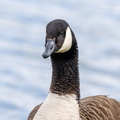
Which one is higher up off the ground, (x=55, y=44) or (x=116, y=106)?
(x=55, y=44)

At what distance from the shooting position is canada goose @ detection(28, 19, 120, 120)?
25.1 ft

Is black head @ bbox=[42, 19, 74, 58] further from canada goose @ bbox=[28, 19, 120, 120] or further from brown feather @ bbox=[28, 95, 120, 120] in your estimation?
brown feather @ bbox=[28, 95, 120, 120]

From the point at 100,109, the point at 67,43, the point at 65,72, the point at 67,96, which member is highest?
the point at 67,43

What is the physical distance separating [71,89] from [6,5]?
1017 centimetres

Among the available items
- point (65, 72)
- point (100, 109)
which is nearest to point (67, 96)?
point (65, 72)

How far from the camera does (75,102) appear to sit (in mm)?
7906

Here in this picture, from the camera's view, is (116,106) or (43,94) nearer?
(116,106)

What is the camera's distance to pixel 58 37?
7.46 m

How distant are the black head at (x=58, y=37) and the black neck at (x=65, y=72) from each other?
196 millimetres

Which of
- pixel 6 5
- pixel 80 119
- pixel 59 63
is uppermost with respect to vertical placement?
pixel 6 5

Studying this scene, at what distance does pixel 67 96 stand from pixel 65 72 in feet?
0.90

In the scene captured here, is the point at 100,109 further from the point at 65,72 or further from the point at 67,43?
the point at 67,43

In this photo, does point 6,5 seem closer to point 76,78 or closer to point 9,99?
point 9,99

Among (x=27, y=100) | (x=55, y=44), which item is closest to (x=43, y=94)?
(x=27, y=100)
